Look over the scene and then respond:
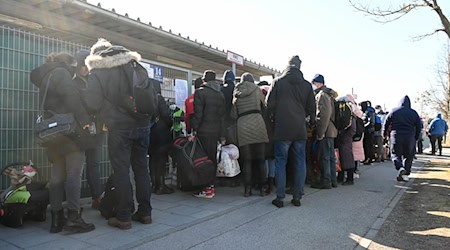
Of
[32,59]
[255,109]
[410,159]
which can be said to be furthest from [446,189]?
[32,59]

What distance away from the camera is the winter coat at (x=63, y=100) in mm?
3641

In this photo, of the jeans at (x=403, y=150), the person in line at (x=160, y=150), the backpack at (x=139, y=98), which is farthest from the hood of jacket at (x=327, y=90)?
the backpack at (x=139, y=98)

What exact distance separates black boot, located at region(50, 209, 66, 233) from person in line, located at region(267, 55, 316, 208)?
2.76 m

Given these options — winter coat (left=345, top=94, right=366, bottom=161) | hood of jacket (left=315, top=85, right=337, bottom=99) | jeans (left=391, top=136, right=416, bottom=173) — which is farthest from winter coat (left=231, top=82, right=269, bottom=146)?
jeans (left=391, top=136, right=416, bottom=173)

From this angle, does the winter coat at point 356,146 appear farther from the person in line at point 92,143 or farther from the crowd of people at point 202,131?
the person in line at point 92,143

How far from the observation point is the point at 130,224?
12.8 feet

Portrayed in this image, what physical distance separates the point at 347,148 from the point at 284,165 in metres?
2.35

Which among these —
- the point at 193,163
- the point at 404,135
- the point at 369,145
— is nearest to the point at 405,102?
the point at 404,135

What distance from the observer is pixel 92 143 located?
4039mm

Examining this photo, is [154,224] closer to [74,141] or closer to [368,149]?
[74,141]

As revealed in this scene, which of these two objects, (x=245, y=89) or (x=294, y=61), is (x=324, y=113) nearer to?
(x=294, y=61)

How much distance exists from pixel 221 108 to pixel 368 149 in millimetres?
6428

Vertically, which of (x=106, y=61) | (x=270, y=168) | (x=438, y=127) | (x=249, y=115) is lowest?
(x=270, y=168)

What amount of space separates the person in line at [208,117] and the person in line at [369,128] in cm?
575
